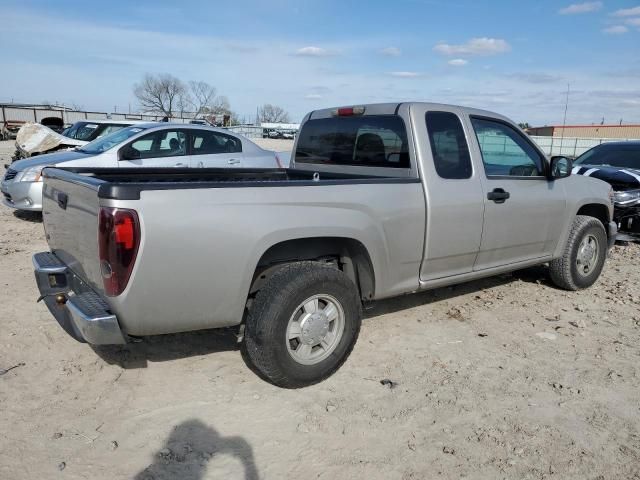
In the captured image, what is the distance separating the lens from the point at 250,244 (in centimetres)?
307

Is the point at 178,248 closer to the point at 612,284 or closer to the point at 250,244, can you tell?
the point at 250,244

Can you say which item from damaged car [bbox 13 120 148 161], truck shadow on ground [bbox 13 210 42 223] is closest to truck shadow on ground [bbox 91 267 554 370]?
truck shadow on ground [bbox 13 210 42 223]

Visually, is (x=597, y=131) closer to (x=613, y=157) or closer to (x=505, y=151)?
(x=613, y=157)

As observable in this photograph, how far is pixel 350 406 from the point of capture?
331 cm

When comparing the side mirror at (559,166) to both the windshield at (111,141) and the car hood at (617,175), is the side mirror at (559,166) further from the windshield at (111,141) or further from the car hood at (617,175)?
the windshield at (111,141)

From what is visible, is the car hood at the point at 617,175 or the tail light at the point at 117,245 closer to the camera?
the tail light at the point at 117,245

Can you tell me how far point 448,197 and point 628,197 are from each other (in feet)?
17.4

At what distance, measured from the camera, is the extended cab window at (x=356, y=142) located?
4184 mm

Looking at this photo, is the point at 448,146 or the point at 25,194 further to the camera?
the point at 25,194

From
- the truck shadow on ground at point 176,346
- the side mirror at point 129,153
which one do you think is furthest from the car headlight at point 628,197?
the side mirror at point 129,153

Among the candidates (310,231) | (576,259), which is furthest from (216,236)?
(576,259)

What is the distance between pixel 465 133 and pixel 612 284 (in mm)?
3211

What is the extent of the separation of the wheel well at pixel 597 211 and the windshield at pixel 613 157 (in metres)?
3.66

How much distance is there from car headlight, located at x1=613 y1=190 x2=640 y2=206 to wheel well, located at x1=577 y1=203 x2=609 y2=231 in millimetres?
2315
